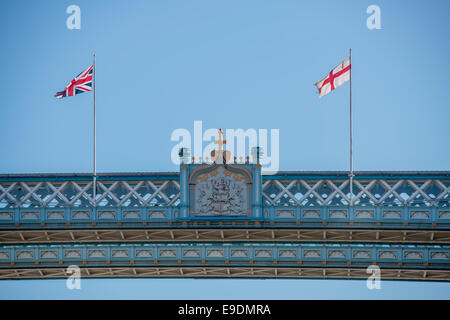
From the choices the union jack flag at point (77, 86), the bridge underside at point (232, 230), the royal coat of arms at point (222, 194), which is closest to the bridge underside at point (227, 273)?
the bridge underside at point (232, 230)

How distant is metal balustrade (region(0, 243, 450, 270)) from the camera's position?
81.3 m

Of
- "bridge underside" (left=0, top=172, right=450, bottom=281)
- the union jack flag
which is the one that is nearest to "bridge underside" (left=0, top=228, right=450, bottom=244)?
"bridge underside" (left=0, top=172, right=450, bottom=281)

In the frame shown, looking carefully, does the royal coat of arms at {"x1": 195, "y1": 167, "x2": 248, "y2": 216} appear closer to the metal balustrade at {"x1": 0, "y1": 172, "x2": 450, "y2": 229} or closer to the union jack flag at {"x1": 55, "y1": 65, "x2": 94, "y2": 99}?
the metal balustrade at {"x1": 0, "y1": 172, "x2": 450, "y2": 229}

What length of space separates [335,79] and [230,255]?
14.5 m

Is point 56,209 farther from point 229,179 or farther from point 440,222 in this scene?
point 440,222

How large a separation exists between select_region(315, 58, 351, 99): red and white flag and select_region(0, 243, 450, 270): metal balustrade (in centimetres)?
1110

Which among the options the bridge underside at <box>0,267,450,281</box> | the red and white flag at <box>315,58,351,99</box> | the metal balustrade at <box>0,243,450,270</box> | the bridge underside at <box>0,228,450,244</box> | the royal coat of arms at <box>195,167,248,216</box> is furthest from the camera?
the bridge underside at <box>0,267,450,281</box>

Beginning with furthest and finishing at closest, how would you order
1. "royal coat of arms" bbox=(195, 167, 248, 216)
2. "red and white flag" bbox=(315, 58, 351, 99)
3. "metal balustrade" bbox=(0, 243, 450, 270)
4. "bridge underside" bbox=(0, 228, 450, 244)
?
"metal balustrade" bbox=(0, 243, 450, 270), "bridge underside" bbox=(0, 228, 450, 244), "red and white flag" bbox=(315, 58, 351, 99), "royal coat of arms" bbox=(195, 167, 248, 216)

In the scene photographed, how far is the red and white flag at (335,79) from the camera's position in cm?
7812

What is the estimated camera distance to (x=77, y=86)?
79875mm

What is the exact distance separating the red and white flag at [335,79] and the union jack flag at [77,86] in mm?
15624

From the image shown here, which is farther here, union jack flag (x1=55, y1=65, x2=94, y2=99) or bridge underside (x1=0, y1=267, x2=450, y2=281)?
bridge underside (x1=0, y1=267, x2=450, y2=281)

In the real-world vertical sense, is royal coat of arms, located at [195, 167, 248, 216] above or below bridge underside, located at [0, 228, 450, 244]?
above

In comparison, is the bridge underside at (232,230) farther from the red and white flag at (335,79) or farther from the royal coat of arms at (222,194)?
the red and white flag at (335,79)
